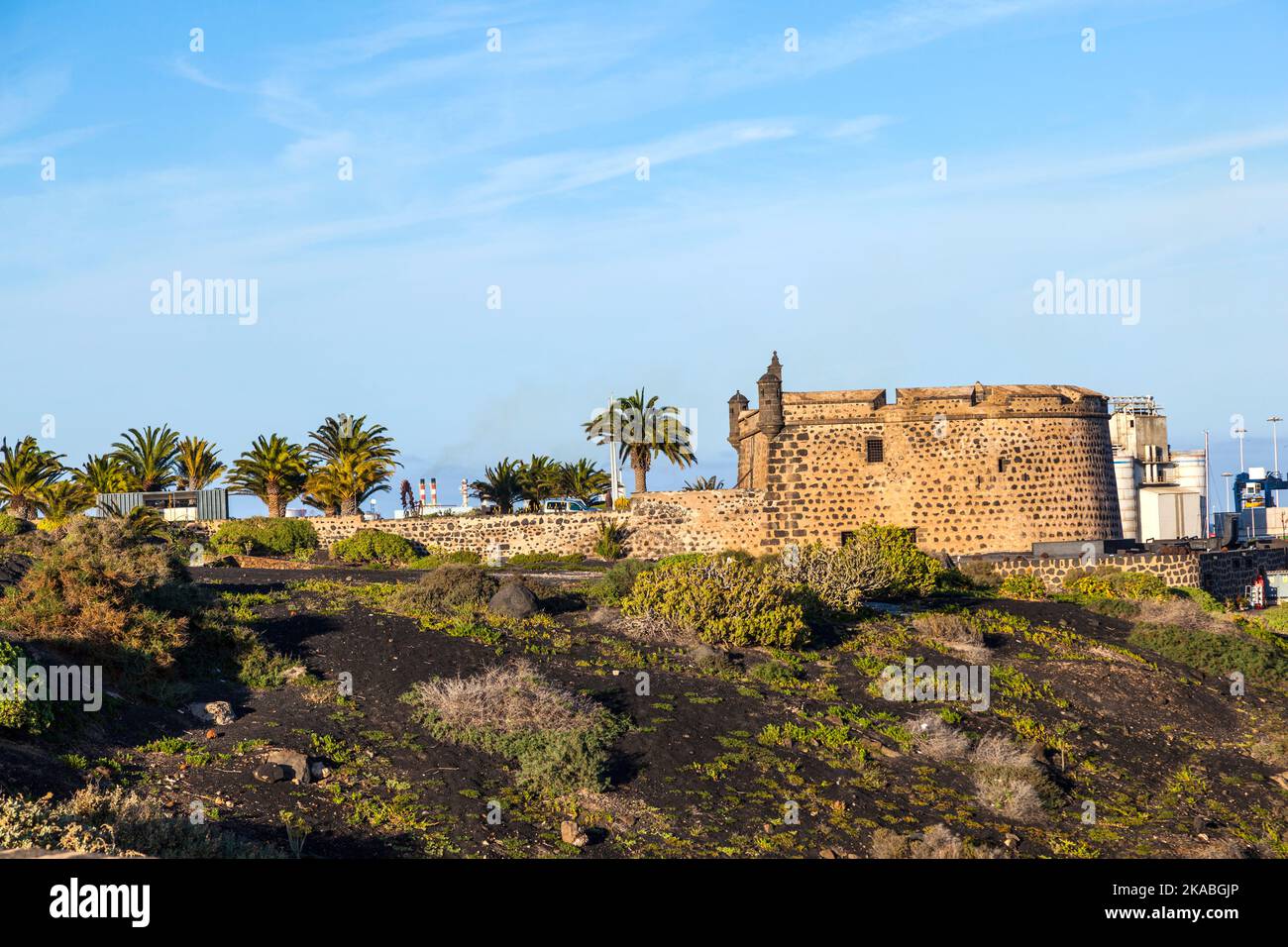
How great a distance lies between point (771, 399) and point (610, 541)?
725 centimetres

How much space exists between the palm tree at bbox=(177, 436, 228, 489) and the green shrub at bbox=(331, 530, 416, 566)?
11.3 m

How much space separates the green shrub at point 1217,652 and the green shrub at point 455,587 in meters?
13.4

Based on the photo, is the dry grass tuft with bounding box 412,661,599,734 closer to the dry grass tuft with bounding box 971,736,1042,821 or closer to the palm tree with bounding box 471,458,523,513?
the dry grass tuft with bounding box 971,736,1042,821

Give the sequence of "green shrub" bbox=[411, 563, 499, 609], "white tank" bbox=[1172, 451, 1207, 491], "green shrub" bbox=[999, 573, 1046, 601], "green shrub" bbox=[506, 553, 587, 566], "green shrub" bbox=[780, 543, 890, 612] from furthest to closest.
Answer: "white tank" bbox=[1172, 451, 1207, 491] → "green shrub" bbox=[506, 553, 587, 566] → "green shrub" bbox=[999, 573, 1046, 601] → "green shrub" bbox=[780, 543, 890, 612] → "green shrub" bbox=[411, 563, 499, 609]

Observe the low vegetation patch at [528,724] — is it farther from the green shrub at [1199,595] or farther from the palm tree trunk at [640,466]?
the palm tree trunk at [640,466]

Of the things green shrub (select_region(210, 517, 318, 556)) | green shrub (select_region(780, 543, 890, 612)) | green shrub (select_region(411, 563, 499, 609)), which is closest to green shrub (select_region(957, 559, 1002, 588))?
green shrub (select_region(780, 543, 890, 612))

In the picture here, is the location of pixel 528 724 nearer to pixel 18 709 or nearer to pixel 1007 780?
pixel 18 709

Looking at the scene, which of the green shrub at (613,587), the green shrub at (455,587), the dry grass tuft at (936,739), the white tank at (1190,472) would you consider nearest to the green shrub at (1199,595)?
the green shrub at (613,587)

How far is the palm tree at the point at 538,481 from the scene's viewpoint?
57.6 metres

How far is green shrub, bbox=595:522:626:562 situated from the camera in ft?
142

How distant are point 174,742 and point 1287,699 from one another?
20.0 metres

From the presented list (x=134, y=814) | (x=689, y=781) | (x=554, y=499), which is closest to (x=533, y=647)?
(x=689, y=781)
